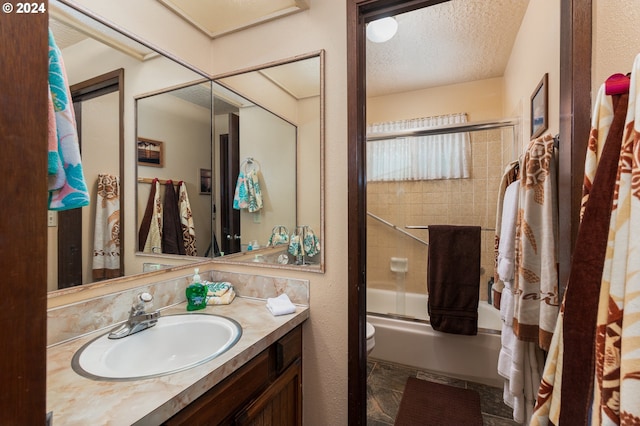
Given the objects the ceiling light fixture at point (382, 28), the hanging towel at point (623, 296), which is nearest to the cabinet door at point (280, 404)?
the hanging towel at point (623, 296)

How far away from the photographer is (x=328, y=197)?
126 cm

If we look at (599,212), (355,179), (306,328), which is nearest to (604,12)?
(599,212)

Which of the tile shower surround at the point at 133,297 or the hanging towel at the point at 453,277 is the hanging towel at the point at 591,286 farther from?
the hanging towel at the point at 453,277

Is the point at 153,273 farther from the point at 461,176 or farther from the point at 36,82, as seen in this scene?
the point at 461,176

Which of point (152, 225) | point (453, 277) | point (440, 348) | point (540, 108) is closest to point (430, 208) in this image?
point (453, 277)

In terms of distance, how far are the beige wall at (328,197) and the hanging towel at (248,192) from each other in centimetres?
47

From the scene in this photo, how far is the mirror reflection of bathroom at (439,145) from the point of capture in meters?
1.87

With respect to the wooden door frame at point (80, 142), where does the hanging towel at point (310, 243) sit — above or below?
below

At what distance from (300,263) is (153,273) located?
2.23ft

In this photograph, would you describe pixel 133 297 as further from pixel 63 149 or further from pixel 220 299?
pixel 63 149

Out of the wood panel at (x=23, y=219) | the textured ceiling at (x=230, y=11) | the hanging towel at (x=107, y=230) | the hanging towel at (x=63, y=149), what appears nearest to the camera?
the wood panel at (x=23, y=219)

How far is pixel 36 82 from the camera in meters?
0.34

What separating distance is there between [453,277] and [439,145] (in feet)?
4.20

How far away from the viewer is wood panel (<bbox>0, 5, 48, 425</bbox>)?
31 cm
